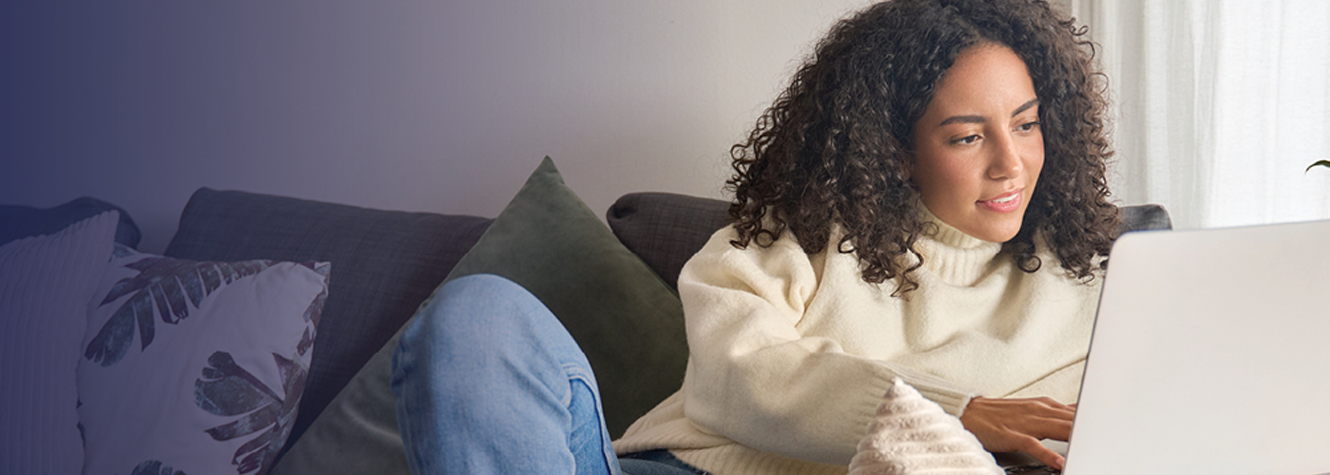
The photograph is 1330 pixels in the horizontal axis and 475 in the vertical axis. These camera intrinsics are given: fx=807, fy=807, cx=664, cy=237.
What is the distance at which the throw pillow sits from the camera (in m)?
1.03

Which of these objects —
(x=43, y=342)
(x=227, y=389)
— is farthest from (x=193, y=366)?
(x=43, y=342)

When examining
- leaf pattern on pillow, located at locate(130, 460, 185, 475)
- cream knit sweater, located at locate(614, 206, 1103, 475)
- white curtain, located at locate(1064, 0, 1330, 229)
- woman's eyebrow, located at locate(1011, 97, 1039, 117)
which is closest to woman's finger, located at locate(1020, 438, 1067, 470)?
cream knit sweater, located at locate(614, 206, 1103, 475)

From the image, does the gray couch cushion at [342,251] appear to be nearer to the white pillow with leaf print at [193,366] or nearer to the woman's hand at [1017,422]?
the white pillow with leaf print at [193,366]

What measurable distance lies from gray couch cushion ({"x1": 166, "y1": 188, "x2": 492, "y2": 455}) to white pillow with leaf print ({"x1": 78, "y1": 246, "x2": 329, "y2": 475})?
98 millimetres

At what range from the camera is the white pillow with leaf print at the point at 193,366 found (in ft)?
3.47

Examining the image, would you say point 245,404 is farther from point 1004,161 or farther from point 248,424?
point 1004,161

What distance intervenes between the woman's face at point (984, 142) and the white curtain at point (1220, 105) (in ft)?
1.28

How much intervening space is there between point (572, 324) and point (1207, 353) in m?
0.86

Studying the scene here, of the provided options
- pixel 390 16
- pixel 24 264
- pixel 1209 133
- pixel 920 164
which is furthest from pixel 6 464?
pixel 1209 133

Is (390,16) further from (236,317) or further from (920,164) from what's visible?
(920,164)

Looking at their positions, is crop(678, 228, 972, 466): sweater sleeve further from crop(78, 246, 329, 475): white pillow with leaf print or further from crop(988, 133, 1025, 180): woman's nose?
crop(78, 246, 329, 475): white pillow with leaf print

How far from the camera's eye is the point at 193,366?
3.55ft

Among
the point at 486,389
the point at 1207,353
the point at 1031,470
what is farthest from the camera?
the point at 1031,470

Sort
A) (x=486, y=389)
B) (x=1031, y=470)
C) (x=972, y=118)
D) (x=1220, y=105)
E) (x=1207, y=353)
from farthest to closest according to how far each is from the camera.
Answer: (x=1220, y=105)
(x=972, y=118)
(x=1031, y=470)
(x=486, y=389)
(x=1207, y=353)
